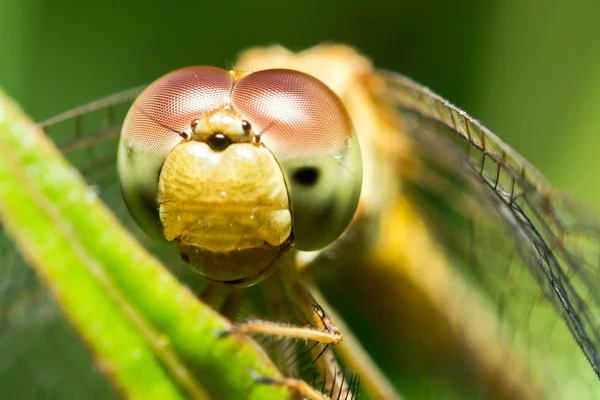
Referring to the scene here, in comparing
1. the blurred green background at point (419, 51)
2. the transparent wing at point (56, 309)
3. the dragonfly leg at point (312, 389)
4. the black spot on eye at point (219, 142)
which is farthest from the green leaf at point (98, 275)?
the blurred green background at point (419, 51)

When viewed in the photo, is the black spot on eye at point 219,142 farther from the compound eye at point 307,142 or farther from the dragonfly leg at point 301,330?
the dragonfly leg at point 301,330

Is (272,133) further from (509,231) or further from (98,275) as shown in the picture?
(509,231)

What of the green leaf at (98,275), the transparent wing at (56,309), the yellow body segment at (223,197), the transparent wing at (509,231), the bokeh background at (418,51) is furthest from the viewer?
the bokeh background at (418,51)

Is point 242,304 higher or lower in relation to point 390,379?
higher

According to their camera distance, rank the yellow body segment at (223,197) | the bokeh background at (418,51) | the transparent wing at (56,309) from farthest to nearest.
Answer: the bokeh background at (418,51)
the transparent wing at (56,309)
the yellow body segment at (223,197)

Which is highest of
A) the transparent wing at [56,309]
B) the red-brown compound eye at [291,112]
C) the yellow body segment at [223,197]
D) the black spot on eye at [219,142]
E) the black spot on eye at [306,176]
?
the red-brown compound eye at [291,112]

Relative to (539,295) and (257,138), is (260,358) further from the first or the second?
(539,295)

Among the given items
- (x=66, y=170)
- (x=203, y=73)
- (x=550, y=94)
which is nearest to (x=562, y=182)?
(x=550, y=94)

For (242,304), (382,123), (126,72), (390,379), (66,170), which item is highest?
(66,170)
